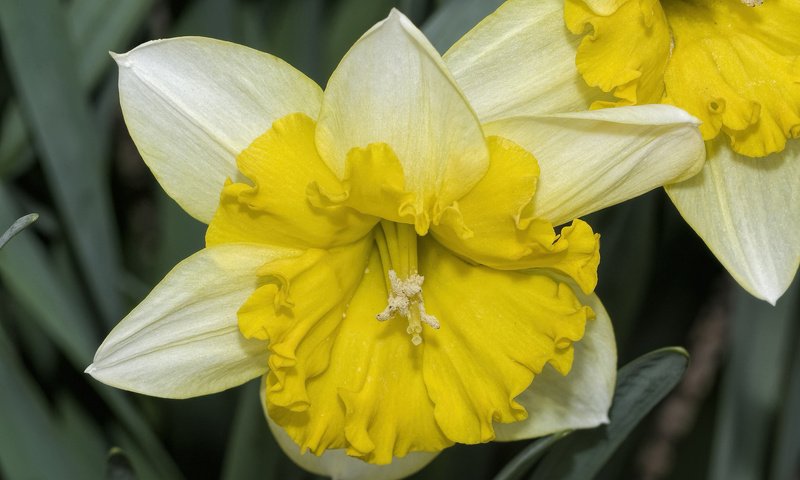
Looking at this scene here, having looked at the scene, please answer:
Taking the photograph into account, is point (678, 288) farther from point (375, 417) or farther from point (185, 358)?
point (185, 358)

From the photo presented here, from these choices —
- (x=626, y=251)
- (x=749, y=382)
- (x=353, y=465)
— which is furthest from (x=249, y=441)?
(x=749, y=382)

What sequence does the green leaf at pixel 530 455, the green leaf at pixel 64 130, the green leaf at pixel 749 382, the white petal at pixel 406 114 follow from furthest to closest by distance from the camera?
the green leaf at pixel 749 382 → the green leaf at pixel 64 130 → the green leaf at pixel 530 455 → the white petal at pixel 406 114

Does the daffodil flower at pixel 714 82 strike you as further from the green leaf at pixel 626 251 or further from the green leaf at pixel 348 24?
the green leaf at pixel 348 24

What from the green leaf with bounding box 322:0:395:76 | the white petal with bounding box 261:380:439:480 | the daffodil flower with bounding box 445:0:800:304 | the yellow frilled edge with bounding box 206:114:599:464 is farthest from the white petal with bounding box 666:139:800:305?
the green leaf with bounding box 322:0:395:76

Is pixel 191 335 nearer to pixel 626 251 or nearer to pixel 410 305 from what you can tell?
pixel 410 305

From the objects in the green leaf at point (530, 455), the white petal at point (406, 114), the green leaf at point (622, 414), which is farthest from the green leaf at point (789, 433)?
the white petal at point (406, 114)

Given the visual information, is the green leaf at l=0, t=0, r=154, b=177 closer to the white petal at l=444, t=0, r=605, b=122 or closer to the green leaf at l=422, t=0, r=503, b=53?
the green leaf at l=422, t=0, r=503, b=53
